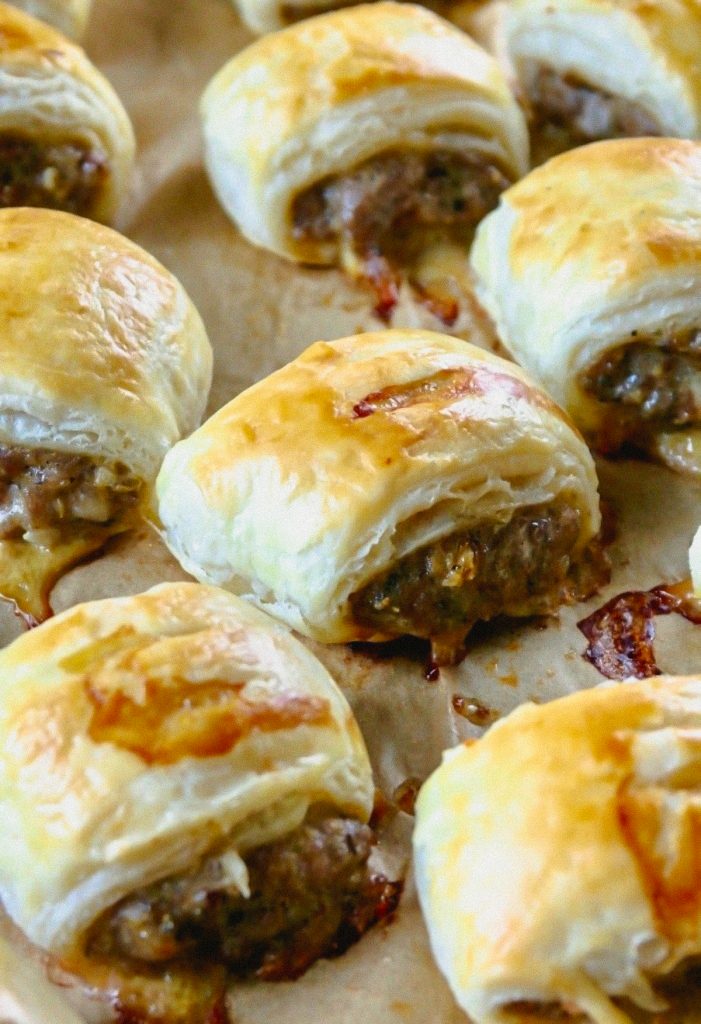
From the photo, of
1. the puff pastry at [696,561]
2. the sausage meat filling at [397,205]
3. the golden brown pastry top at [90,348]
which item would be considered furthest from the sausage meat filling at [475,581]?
the sausage meat filling at [397,205]

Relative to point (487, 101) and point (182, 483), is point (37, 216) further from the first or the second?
point (487, 101)

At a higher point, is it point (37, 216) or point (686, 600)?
point (37, 216)

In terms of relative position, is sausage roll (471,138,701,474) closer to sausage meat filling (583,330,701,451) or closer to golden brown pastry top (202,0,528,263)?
sausage meat filling (583,330,701,451)

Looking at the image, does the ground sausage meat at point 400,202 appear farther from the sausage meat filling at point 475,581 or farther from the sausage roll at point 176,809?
the sausage roll at point 176,809

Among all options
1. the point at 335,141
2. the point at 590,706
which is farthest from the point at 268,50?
the point at 590,706

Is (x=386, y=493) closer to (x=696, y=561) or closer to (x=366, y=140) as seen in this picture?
(x=696, y=561)

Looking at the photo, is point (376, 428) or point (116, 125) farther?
point (116, 125)

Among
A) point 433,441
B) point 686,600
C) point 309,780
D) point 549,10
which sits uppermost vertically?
point 549,10
